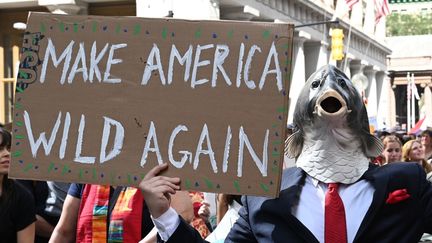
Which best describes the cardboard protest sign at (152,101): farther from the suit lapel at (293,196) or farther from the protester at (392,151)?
the protester at (392,151)

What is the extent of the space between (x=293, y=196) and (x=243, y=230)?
0.24m

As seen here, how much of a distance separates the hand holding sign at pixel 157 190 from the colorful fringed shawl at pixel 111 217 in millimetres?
1361

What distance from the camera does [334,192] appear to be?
272cm

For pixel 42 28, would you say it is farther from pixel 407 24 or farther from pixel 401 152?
pixel 407 24

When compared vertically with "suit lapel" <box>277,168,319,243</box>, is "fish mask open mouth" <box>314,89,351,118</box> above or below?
above

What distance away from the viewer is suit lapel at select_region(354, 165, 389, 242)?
105 inches

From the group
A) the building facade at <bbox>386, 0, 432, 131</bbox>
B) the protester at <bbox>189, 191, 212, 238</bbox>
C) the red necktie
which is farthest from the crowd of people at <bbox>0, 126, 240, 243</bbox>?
the building facade at <bbox>386, 0, 432, 131</bbox>

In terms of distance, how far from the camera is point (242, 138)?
2887 mm

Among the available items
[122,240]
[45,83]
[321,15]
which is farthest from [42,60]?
[321,15]

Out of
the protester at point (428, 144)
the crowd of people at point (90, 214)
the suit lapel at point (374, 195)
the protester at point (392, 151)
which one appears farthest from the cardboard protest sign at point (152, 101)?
the protester at point (428, 144)

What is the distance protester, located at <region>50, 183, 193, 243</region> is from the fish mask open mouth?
1.57m

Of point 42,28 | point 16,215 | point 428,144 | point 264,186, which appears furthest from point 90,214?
point 428,144

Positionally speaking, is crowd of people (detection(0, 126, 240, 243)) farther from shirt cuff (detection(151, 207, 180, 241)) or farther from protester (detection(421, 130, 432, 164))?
protester (detection(421, 130, 432, 164))

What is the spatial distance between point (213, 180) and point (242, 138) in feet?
0.61
